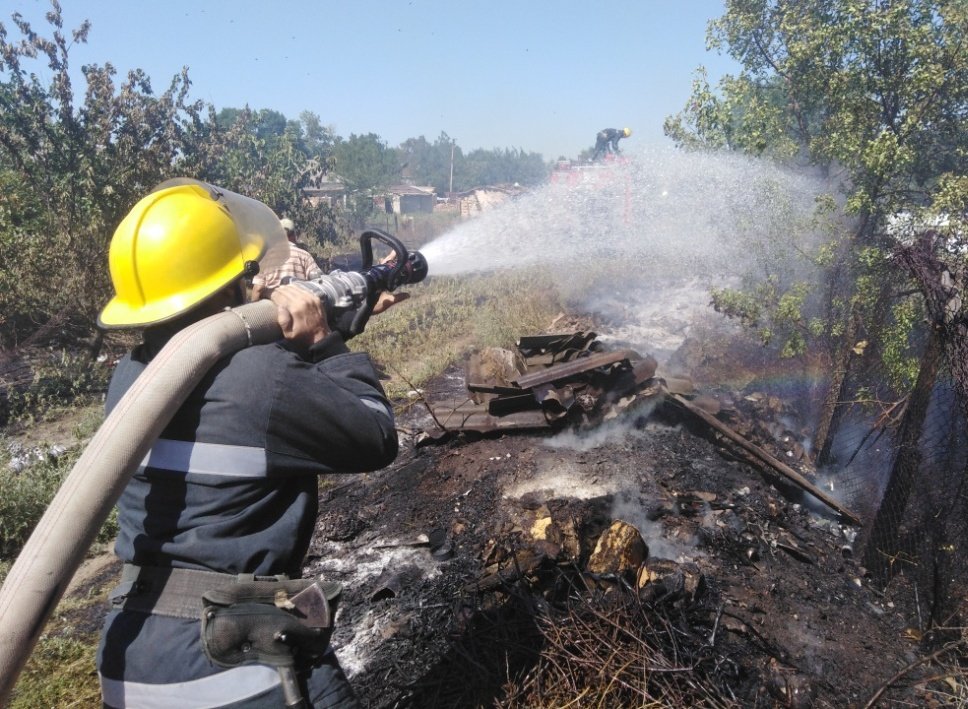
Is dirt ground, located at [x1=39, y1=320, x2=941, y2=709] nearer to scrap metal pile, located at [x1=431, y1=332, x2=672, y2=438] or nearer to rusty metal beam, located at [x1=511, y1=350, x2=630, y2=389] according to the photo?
scrap metal pile, located at [x1=431, y1=332, x2=672, y2=438]

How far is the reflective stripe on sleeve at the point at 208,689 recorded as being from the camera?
1.47 m

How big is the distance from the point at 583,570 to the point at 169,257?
9.95ft

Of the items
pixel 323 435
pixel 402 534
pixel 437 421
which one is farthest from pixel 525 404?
pixel 323 435

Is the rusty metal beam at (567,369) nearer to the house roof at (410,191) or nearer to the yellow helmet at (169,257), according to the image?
the yellow helmet at (169,257)

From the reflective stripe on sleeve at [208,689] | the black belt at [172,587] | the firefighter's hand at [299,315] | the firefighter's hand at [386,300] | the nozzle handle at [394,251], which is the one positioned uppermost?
the nozzle handle at [394,251]

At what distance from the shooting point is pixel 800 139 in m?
8.10

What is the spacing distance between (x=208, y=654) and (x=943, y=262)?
4839 mm

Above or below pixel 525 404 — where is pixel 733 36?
above

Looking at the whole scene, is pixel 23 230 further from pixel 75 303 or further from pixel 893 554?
pixel 893 554

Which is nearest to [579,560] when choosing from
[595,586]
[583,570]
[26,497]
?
[583,570]

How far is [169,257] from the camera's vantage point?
1.55 meters

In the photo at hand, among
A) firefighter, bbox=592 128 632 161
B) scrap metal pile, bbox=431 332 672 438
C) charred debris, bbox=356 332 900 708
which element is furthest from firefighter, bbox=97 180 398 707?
firefighter, bbox=592 128 632 161

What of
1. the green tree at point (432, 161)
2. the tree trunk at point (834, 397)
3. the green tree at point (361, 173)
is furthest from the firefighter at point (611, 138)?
the green tree at point (432, 161)

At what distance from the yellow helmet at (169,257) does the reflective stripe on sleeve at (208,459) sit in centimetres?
34
